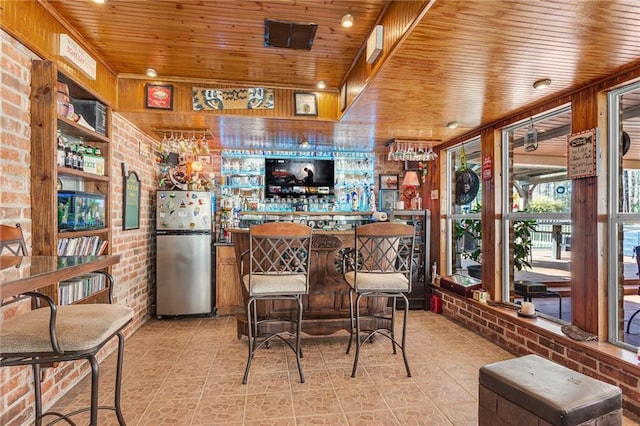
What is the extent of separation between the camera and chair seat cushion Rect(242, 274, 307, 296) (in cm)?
267

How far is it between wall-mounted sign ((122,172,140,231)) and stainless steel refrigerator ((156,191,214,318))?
1.40 ft

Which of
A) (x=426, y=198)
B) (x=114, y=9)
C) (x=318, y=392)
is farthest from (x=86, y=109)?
(x=426, y=198)

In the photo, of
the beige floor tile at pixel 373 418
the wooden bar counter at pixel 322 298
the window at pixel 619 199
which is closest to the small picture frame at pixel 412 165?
the wooden bar counter at pixel 322 298

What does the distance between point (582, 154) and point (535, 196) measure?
963 millimetres

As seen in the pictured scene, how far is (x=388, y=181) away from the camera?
5707 mm

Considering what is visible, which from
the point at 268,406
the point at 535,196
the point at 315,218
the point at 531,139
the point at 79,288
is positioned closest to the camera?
the point at 268,406

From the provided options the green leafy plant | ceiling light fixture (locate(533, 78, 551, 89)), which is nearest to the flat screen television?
the green leafy plant

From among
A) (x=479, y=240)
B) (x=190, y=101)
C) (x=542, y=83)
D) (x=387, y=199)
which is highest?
(x=190, y=101)

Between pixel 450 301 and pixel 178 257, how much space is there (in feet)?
12.3

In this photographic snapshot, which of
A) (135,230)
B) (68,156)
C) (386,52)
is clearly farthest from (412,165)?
(68,156)

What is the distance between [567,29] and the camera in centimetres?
195

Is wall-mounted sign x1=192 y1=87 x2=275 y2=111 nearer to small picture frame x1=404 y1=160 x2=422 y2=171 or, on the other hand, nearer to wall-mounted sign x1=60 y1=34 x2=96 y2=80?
wall-mounted sign x1=60 y1=34 x2=96 y2=80

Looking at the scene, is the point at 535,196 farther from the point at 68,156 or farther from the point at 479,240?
the point at 68,156

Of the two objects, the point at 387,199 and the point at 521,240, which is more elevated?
the point at 387,199
